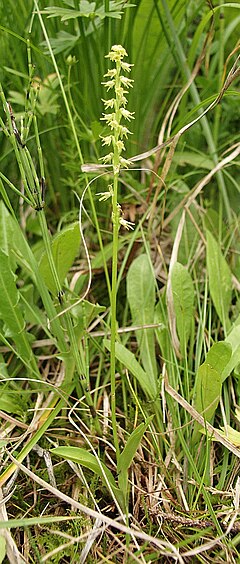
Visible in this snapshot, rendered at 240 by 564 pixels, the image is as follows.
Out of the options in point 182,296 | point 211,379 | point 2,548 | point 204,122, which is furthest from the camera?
point 204,122

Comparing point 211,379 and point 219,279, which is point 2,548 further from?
point 219,279

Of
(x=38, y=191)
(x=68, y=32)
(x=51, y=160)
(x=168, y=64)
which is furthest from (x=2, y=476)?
(x=168, y=64)

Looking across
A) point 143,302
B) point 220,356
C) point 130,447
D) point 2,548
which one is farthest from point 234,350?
point 2,548

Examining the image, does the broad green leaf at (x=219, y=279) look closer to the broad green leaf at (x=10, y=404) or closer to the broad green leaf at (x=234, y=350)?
the broad green leaf at (x=234, y=350)

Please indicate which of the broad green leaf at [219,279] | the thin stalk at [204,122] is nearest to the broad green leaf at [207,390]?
the broad green leaf at [219,279]

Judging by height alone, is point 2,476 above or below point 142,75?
below

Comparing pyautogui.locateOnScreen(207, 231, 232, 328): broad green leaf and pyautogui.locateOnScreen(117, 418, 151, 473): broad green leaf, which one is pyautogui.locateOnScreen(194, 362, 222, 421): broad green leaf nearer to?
pyautogui.locateOnScreen(117, 418, 151, 473): broad green leaf

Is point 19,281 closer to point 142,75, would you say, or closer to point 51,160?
point 51,160
